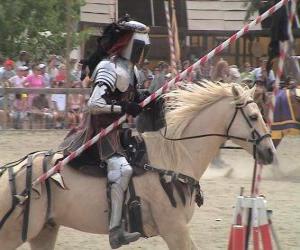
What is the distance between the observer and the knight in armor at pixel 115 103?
16.2 feet

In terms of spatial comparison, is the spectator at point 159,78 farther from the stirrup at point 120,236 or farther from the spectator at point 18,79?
the stirrup at point 120,236

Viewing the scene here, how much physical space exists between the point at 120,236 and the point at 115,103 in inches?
37.1

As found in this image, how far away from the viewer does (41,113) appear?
1350cm

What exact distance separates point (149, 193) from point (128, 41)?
112 centimetres

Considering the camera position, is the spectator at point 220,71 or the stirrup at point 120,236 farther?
the spectator at point 220,71

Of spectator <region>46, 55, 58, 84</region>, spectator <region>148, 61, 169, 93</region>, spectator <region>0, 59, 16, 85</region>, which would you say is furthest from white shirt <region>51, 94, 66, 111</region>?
spectator <region>148, 61, 169, 93</region>

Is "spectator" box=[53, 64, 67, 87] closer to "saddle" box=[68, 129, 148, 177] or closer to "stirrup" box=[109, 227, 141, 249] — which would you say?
"saddle" box=[68, 129, 148, 177]

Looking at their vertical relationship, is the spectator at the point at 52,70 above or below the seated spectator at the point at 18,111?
above

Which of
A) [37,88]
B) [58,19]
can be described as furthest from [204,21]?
[37,88]

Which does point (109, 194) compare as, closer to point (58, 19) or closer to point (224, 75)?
point (224, 75)

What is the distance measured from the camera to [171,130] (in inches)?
205

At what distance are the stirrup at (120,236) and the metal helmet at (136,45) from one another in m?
1.23

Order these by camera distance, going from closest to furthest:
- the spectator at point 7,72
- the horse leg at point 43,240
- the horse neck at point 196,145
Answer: the horse neck at point 196,145, the horse leg at point 43,240, the spectator at point 7,72

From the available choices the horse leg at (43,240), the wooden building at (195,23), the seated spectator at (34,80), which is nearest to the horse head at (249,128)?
the horse leg at (43,240)
